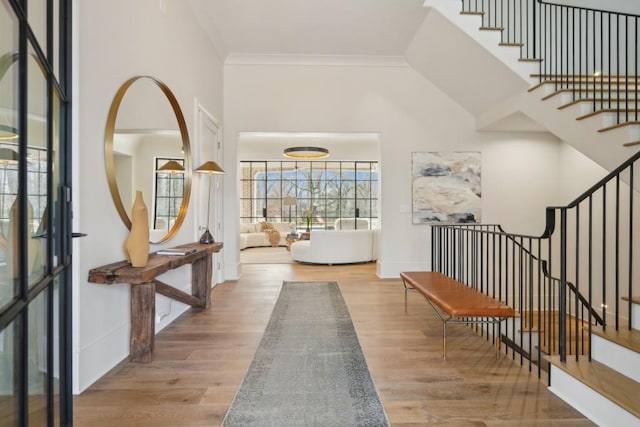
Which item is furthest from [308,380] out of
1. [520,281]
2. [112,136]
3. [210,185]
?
[210,185]

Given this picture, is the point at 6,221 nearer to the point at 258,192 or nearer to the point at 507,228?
the point at 507,228

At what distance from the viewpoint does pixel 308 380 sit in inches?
87.9

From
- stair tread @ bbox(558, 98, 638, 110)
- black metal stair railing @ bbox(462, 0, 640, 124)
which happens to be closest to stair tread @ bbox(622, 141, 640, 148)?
black metal stair railing @ bbox(462, 0, 640, 124)

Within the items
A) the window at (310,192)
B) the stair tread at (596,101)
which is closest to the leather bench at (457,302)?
the stair tread at (596,101)

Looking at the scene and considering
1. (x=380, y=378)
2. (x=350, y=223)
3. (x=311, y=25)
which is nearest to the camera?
(x=380, y=378)

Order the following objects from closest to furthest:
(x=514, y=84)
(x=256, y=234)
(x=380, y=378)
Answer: (x=380, y=378) < (x=514, y=84) < (x=256, y=234)

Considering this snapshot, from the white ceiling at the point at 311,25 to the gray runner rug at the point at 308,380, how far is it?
3743 mm

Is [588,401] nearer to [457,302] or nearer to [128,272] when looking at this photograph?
[457,302]

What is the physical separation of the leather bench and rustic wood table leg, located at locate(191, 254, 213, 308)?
224 centimetres

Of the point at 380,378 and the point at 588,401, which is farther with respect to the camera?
the point at 380,378

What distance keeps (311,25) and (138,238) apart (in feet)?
12.1

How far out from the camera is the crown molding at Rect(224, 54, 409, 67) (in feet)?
17.8

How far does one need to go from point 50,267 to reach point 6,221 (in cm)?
41

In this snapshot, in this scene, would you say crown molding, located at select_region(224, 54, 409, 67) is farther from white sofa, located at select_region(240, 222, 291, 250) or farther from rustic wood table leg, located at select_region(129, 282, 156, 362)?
white sofa, located at select_region(240, 222, 291, 250)
